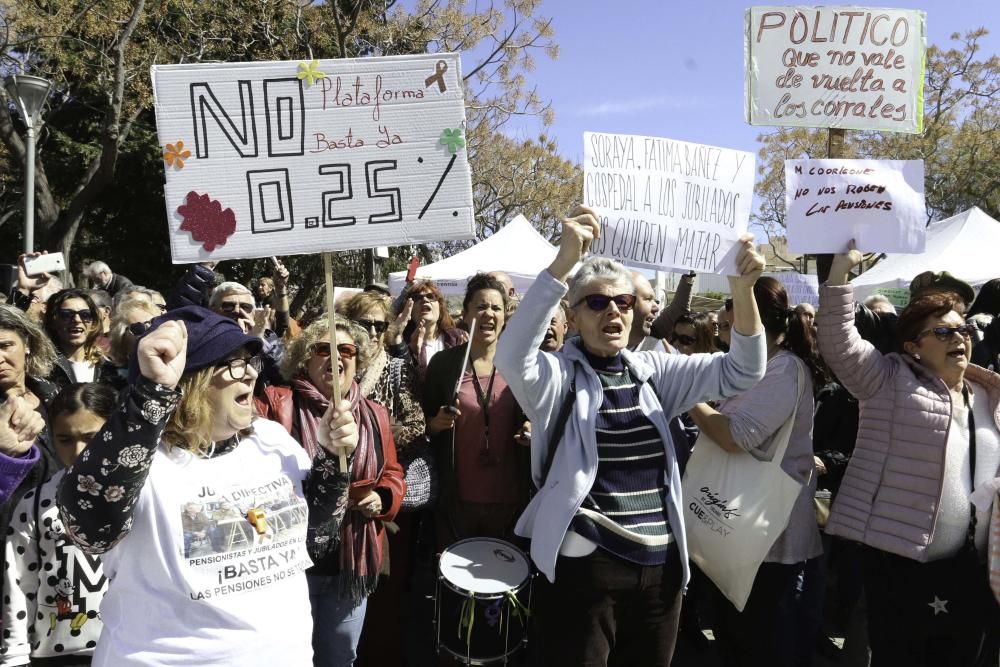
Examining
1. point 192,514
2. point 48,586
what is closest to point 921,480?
point 192,514

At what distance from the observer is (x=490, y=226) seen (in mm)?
25922

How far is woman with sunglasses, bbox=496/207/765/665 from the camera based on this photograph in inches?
93.4

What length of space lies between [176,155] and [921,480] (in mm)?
2930

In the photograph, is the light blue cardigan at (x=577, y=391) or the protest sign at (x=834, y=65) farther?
the protest sign at (x=834, y=65)

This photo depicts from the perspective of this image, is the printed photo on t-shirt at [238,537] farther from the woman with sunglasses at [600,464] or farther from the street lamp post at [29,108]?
the street lamp post at [29,108]

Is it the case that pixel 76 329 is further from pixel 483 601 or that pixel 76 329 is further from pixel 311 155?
pixel 483 601

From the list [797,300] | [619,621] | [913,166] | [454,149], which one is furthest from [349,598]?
[797,300]

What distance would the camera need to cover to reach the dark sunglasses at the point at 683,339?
5.05 m

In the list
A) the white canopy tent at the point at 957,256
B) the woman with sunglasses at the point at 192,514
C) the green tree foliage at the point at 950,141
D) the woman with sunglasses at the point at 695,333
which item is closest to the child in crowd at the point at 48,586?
the woman with sunglasses at the point at 192,514

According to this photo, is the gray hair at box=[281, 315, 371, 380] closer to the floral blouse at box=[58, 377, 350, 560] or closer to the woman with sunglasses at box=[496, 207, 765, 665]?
the woman with sunglasses at box=[496, 207, 765, 665]

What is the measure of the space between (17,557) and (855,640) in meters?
3.99

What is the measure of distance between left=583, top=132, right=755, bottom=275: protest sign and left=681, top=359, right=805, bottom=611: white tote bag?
0.73 meters

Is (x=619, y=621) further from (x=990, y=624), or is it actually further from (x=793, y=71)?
(x=793, y=71)

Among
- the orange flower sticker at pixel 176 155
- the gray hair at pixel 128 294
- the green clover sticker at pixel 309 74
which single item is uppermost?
the green clover sticker at pixel 309 74
